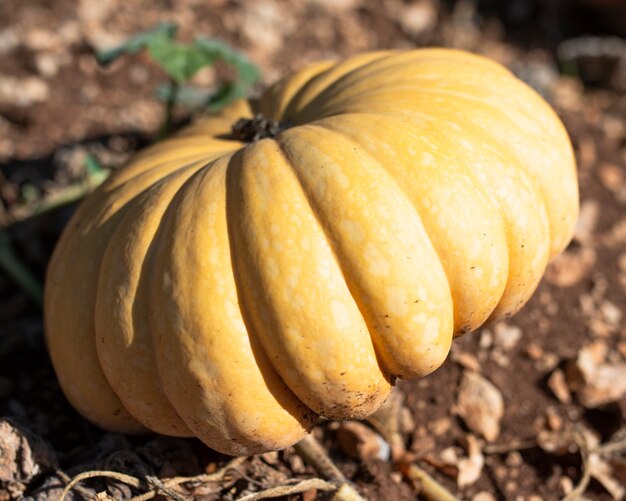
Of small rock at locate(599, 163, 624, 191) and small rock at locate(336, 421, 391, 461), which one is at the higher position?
small rock at locate(336, 421, 391, 461)

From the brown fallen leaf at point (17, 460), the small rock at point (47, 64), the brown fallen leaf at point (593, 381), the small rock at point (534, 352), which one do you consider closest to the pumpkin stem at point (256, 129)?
the brown fallen leaf at point (17, 460)

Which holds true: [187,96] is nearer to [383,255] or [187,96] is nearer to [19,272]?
[19,272]

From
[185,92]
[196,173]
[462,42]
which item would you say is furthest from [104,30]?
[196,173]

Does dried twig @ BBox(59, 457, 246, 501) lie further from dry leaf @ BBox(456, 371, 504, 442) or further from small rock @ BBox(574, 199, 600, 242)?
small rock @ BBox(574, 199, 600, 242)

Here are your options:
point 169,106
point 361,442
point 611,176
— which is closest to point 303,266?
point 361,442

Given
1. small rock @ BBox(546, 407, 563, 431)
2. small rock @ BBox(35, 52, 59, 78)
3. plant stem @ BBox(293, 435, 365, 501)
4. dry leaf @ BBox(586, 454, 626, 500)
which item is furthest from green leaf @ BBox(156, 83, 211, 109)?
dry leaf @ BBox(586, 454, 626, 500)

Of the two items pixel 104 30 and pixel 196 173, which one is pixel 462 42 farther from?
pixel 196 173

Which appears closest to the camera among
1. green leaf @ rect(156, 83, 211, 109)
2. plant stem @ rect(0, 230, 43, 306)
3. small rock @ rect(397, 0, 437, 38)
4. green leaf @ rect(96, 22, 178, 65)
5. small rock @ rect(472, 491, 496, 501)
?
small rock @ rect(472, 491, 496, 501)
